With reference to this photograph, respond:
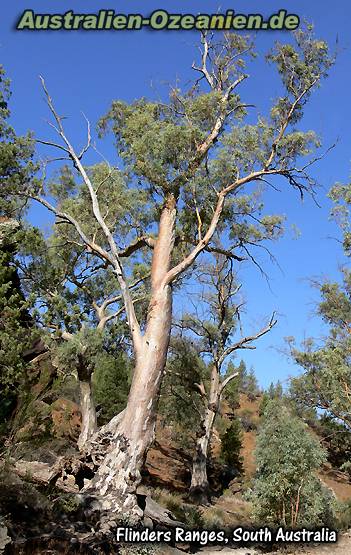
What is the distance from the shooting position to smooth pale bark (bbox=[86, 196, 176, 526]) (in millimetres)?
6824

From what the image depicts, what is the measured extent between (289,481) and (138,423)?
15.6 ft

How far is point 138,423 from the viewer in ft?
24.2

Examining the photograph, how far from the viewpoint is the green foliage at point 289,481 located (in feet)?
33.0

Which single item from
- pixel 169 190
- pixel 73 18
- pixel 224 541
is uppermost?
pixel 73 18

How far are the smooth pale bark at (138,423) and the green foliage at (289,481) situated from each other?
13.9 feet

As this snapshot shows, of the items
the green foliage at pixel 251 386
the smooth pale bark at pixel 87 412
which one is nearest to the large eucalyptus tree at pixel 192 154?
the smooth pale bark at pixel 87 412

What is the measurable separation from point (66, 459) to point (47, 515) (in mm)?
1522

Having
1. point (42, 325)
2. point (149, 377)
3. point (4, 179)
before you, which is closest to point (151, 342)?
point (149, 377)

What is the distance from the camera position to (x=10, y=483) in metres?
6.05

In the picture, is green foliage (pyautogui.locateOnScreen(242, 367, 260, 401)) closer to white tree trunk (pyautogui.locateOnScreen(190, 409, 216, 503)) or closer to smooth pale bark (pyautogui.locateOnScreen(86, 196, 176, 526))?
white tree trunk (pyautogui.locateOnScreen(190, 409, 216, 503))

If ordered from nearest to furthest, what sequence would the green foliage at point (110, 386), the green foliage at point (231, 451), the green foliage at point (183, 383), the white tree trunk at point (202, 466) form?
1. the white tree trunk at point (202, 466)
2. the green foliage at point (183, 383)
3. the green foliage at point (110, 386)
4. the green foliage at point (231, 451)

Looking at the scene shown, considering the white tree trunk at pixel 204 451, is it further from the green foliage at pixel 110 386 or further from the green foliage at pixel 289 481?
the green foliage at pixel 289 481

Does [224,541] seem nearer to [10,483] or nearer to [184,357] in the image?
[10,483]

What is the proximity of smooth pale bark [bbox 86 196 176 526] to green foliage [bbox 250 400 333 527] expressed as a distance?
4233mm
